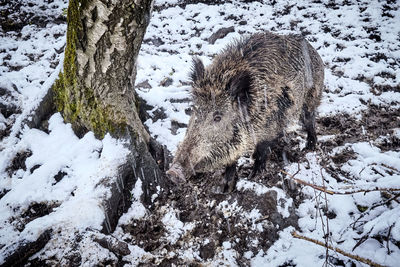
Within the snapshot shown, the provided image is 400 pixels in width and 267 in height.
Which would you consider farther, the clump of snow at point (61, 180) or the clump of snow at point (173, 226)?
the clump of snow at point (173, 226)

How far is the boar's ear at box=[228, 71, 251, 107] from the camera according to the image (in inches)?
99.3

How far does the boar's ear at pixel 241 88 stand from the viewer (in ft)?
8.28

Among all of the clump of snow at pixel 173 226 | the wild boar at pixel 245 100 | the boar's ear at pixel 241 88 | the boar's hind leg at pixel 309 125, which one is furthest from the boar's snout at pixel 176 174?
the boar's hind leg at pixel 309 125

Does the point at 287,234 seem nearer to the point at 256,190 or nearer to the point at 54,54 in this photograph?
the point at 256,190

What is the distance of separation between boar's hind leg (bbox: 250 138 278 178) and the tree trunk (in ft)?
4.90

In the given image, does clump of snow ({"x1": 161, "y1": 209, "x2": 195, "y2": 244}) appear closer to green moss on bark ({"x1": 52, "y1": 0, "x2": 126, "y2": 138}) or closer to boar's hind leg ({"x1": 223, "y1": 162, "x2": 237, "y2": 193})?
boar's hind leg ({"x1": 223, "y1": 162, "x2": 237, "y2": 193})

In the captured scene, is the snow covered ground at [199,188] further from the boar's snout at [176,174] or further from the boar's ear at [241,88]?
the boar's ear at [241,88]

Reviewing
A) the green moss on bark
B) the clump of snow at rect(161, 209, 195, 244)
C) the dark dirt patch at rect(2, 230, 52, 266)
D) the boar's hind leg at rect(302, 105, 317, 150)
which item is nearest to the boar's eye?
the green moss on bark

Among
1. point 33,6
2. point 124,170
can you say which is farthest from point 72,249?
point 33,6

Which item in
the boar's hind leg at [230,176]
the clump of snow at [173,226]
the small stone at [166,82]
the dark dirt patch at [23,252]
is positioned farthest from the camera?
the small stone at [166,82]

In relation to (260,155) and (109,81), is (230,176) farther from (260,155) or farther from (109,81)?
(109,81)

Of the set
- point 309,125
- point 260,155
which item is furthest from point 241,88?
point 309,125

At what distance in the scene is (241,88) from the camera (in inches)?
102

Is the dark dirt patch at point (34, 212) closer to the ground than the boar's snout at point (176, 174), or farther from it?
closer to the ground
